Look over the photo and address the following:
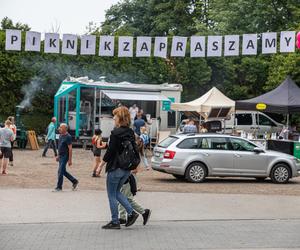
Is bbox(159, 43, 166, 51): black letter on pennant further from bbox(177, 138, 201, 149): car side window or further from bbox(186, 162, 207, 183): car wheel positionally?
bbox(186, 162, 207, 183): car wheel

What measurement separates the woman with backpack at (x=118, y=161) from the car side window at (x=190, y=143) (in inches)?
336

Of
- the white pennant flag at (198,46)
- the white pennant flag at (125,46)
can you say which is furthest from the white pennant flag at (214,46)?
the white pennant flag at (125,46)

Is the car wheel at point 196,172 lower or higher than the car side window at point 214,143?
lower

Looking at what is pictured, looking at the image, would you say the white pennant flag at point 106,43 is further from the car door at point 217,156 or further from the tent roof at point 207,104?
the car door at point 217,156

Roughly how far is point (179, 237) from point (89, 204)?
4.15 m

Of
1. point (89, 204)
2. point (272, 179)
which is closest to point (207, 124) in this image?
point (272, 179)

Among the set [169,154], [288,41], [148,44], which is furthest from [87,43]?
[169,154]

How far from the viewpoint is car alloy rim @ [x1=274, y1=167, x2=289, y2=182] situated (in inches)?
776

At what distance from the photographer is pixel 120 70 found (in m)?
38.1

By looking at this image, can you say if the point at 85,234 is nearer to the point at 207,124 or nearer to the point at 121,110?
the point at 121,110

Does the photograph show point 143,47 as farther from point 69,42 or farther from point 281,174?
point 281,174

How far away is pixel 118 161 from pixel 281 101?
1587 centimetres

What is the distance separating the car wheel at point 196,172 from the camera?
750 inches

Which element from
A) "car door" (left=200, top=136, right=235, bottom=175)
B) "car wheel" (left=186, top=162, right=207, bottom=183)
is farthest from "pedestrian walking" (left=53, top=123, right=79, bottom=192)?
"car door" (left=200, top=136, right=235, bottom=175)
